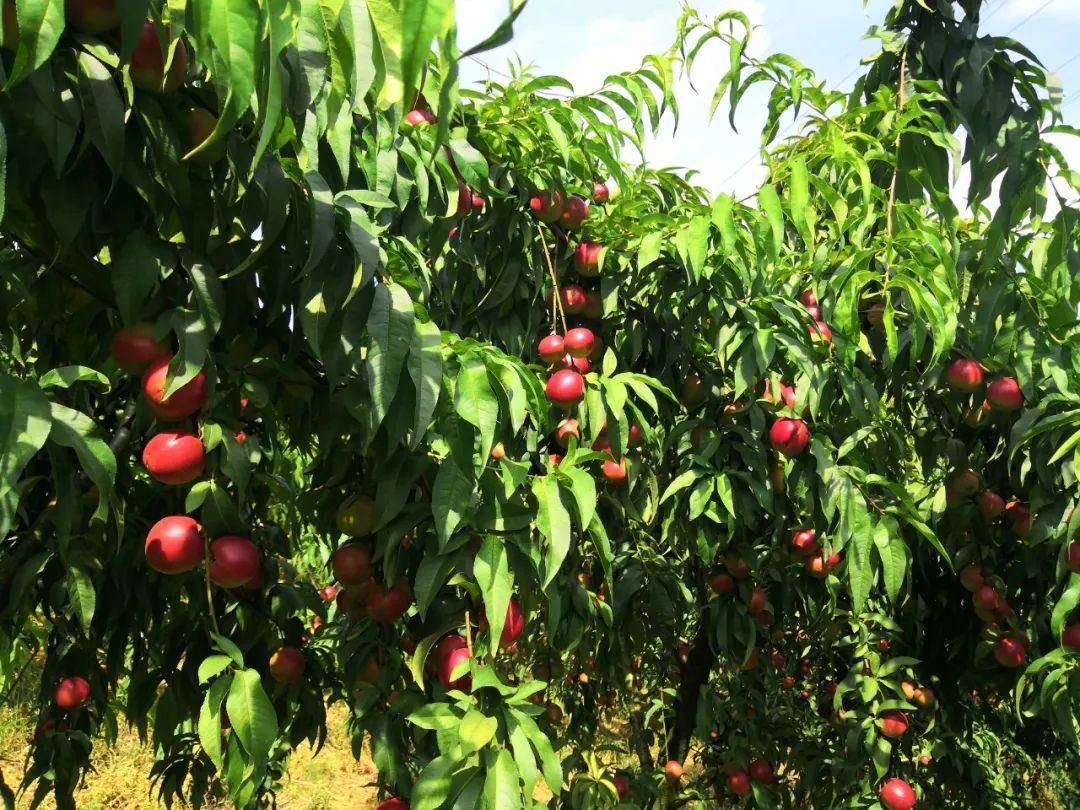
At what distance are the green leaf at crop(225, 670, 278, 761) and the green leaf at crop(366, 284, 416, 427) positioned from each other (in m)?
0.31

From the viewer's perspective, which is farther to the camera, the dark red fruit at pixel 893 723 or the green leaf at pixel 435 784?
the dark red fruit at pixel 893 723

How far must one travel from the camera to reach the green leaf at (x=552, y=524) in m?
0.99

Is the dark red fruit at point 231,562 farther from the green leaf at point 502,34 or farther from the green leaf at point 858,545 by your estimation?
the green leaf at point 858,545

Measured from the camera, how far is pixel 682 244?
61.4 inches

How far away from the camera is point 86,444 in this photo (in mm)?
785

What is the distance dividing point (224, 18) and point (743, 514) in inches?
61.2

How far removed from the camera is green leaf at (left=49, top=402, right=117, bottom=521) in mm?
782

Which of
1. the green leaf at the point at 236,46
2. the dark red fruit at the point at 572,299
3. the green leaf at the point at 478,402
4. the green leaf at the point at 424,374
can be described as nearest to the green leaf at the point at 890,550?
the dark red fruit at the point at 572,299

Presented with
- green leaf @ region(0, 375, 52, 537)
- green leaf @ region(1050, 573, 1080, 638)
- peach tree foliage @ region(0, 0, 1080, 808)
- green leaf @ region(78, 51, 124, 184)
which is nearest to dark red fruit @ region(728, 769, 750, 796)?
peach tree foliage @ region(0, 0, 1080, 808)

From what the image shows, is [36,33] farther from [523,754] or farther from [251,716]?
[523,754]

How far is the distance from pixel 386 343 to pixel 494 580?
0.30 meters

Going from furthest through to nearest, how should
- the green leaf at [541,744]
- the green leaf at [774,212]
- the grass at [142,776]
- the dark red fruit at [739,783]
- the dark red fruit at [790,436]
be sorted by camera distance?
the grass at [142,776]
the dark red fruit at [739,783]
the dark red fruit at [790,436]
the green leaf at [774,212]
the green leaf at [541,744]

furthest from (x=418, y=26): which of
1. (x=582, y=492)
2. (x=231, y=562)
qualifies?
(x=231, y=562)

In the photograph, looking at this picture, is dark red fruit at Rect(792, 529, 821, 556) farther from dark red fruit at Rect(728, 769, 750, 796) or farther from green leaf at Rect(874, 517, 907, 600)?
dark red fruit at Rect(728, 769, 750, 796)
